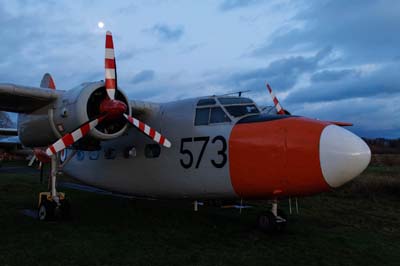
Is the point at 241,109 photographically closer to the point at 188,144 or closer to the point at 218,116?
the point at 218,116

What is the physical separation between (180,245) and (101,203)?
20.6 feet

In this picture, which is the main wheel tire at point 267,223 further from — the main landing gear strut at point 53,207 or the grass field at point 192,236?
the main landing gear strut at point 53,207

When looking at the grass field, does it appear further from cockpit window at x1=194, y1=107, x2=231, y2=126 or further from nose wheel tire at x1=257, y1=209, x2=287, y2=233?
cockpit window at x1=194, y1=107, x2=231, y2=126

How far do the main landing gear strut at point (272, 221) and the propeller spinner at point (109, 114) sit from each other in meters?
2.68

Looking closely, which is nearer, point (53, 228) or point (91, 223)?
point (53, 228)

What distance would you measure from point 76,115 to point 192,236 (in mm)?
3777

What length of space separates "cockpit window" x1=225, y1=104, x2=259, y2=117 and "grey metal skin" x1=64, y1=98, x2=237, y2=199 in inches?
15.3

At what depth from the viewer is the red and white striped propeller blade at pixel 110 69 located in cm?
852

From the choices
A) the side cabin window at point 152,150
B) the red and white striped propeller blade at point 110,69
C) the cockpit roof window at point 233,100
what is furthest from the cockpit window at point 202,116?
the red and white striped propeller blade at point 110,69

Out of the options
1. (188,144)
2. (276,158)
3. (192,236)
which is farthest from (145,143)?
(276,158)

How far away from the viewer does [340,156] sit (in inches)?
251

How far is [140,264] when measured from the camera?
577cm

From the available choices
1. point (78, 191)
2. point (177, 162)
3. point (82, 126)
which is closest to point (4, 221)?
point (82, 126)

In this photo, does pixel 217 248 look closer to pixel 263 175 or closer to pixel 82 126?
pixel 263 175
